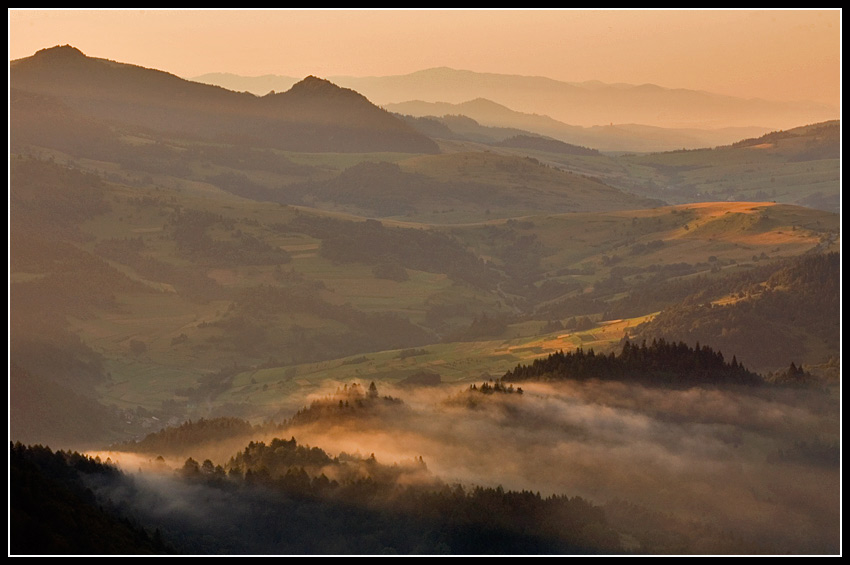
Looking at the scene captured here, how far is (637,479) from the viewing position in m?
102

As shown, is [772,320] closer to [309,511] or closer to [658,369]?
[658,369]

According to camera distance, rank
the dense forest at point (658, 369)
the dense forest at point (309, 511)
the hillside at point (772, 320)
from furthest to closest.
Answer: the hillside at point (772, 320) → the dense forest at point (658, 369) → the dense forest at point (309, 511)

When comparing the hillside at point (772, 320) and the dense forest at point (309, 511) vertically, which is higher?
the hillside at point (772, 320)

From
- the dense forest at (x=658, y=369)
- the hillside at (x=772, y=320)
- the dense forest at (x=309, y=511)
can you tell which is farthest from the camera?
the hillside at (x=772, y=320)

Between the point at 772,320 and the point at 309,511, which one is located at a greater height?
the point at 772,320

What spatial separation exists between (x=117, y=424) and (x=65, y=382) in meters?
→ 24.6

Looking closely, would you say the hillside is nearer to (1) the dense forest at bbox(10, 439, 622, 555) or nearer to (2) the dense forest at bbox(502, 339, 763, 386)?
(2) the dense forest at bbox(502, 339, 763, 386)

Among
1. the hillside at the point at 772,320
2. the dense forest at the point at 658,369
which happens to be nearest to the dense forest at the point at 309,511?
the dense forest at the point at 658,369

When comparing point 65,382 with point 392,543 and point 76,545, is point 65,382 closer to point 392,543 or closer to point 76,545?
point 392,543

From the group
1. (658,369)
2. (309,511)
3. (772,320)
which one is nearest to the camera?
(309,511)

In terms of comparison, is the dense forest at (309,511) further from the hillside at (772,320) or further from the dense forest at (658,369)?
the hillside at (772,320)

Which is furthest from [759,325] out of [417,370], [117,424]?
[117,424]

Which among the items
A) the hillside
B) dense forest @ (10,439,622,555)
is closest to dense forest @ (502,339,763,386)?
the hillside

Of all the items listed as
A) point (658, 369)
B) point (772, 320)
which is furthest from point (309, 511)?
point (772, 320)
